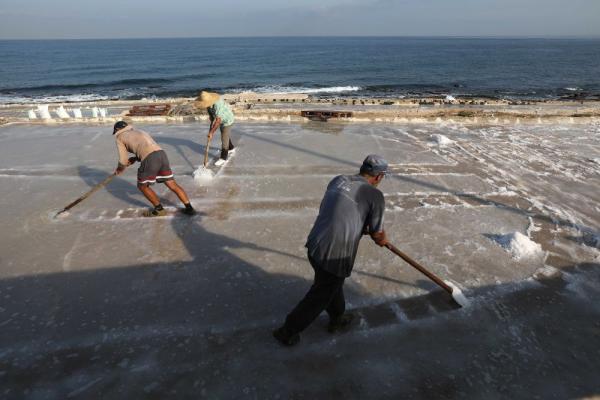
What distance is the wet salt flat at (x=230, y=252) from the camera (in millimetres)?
2691

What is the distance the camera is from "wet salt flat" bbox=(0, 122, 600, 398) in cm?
269

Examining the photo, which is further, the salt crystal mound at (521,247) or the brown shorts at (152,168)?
the brown shorts at (152,168)

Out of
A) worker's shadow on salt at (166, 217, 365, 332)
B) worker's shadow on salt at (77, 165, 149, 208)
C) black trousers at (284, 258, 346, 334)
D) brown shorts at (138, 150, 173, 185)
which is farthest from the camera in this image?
worker's shadow on salt at (77, 165, 149, 208)

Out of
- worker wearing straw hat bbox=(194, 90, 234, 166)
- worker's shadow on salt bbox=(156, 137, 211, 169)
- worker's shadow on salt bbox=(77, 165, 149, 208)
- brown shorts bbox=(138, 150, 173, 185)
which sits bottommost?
worker's shadow on salt bbox=(77, 165, 149, 208)

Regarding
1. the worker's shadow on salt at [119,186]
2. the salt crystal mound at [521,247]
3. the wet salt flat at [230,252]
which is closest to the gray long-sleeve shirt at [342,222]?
the wet salt flat at [230,252]

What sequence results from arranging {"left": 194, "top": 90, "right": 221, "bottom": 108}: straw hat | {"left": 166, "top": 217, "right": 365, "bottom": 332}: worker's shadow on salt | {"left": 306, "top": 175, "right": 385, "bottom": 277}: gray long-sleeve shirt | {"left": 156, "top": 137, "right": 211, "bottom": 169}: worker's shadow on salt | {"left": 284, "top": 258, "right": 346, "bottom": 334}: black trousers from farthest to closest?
{"left": 156, "top": 137, "right": 211, "bottom": 169}: worker's shadow on salt < {"left": 194, "top": 90, "right": 221, "bottom": 108}: straw hat < {"left": 166, "top": 217, "right": 365, "bottom": 332}: worker's shadow on salt < {"left": 284, "top": 258, "right": 346, "bottom": 334}: black trousers < {"left": 306, "top": 175, "right": 385, "bottom": 277}: gray long-sleeve shirt

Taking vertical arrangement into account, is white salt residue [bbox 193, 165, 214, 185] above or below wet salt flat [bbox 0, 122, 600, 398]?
above

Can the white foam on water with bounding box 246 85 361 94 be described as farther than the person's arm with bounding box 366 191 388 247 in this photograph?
Yes

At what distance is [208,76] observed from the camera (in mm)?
38938

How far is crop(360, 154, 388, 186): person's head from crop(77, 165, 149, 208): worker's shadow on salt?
152 inches

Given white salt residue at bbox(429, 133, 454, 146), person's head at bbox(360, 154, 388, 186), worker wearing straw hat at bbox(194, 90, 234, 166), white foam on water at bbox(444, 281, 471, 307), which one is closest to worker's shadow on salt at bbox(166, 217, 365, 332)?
white foam on water at bbox(444, 281, 471, 307)

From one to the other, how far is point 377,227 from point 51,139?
915 centimetres

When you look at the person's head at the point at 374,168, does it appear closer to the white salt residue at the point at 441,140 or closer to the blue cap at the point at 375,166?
the blue cap at the point at 375,166

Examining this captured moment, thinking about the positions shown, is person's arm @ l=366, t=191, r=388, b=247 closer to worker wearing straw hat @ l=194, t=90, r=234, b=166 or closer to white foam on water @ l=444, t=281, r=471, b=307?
white foam on water @ l=444, t=281, r=471, b=307
